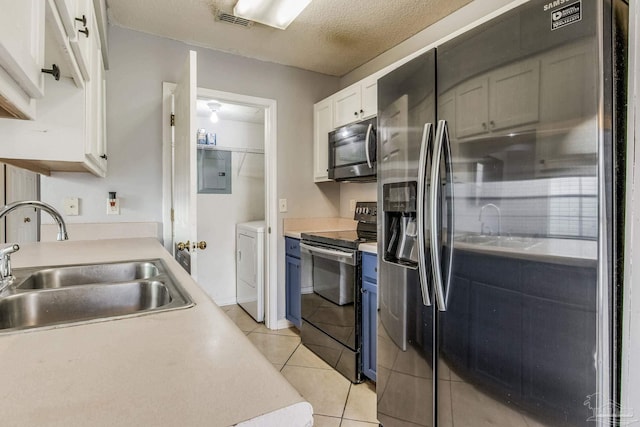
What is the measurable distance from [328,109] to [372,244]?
1.40 m

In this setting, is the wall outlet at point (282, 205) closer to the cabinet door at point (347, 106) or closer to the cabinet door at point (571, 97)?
the cabinet door at point (347, 106)

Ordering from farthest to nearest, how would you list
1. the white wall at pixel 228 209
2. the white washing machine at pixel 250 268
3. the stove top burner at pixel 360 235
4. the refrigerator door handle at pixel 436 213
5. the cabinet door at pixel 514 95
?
the white wall at pixel 228 209
the white washing machine at pixel 250 268
the stove top burner at pixel 360 235
the refrigerator door handle at pixel 436 213
the cabinet door at pixel 514 95

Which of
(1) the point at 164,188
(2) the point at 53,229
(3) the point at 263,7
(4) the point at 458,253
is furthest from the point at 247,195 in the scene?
(4) the point at 458,253

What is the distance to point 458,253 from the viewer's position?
127 centimetres

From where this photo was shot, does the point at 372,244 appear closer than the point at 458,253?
No

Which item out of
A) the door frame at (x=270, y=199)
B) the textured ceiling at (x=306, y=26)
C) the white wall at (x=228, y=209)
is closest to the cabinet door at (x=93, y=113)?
the textured ceiling at (x=306, y=26)

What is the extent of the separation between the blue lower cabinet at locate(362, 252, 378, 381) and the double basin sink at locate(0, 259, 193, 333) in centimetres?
115

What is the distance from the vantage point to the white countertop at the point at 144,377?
1.33ft

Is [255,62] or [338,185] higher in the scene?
[255,62]

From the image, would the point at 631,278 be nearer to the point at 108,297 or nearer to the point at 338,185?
the point at 108,297

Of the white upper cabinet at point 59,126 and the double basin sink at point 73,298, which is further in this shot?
the white upper cabinet at point 59,126

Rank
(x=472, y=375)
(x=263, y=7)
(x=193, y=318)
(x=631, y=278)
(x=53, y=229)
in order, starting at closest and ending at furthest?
(x=193, y=318), (x=631, y=278), (x=472, y=375), (x=263, y=7), (x=53, y=229)

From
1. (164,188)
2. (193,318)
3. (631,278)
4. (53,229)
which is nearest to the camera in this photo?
(193,318)

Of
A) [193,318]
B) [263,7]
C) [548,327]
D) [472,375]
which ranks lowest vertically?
[472,375]
